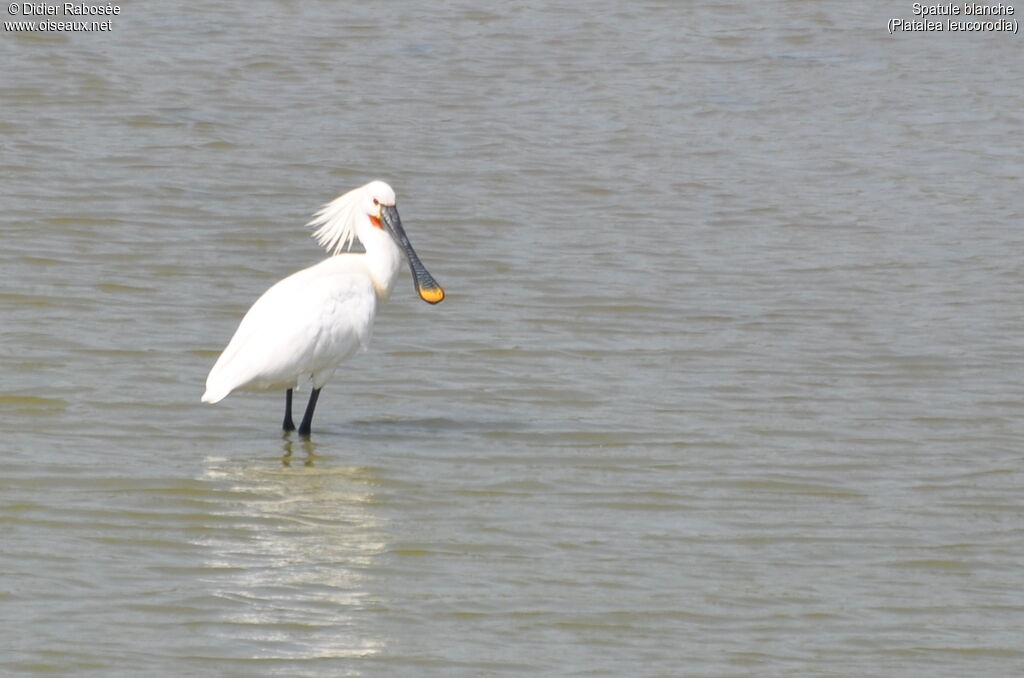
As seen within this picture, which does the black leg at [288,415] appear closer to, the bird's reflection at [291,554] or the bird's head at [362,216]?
the bird's reflection at [291,554]

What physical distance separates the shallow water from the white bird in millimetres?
237

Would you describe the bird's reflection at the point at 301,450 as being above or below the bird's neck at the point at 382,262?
below

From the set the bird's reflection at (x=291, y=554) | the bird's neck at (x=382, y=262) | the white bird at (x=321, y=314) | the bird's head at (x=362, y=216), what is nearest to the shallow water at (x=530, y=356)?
the bird's reflection at (x=291, y=554)

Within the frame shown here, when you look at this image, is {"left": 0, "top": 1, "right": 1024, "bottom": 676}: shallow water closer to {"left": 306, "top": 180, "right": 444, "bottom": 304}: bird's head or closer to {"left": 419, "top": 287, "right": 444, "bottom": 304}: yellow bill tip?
{"left": 419, "top": 287, "right": 444, "bottom": 304}: yellow bill tip

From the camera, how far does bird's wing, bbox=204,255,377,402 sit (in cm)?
793

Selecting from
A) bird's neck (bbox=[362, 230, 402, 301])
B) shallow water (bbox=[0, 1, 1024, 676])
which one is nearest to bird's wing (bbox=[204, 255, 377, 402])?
bird's neck (bbox=[362, 230, 402, 301])

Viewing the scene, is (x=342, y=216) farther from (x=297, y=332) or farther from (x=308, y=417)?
(x=308, y=417)

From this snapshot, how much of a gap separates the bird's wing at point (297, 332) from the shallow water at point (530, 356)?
0.24m

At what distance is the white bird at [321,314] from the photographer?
796 centimetres

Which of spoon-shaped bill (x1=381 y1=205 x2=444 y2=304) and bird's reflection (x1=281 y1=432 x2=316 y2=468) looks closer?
bird's reflection (x1=281 y1=432 x2=316 y2=468)

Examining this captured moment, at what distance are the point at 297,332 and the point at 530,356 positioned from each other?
151 centimetres

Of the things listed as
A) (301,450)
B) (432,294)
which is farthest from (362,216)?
(301,450)

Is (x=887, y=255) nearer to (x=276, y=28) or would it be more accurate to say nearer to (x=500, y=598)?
(x=500, y=598)

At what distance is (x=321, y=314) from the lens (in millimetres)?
8125
